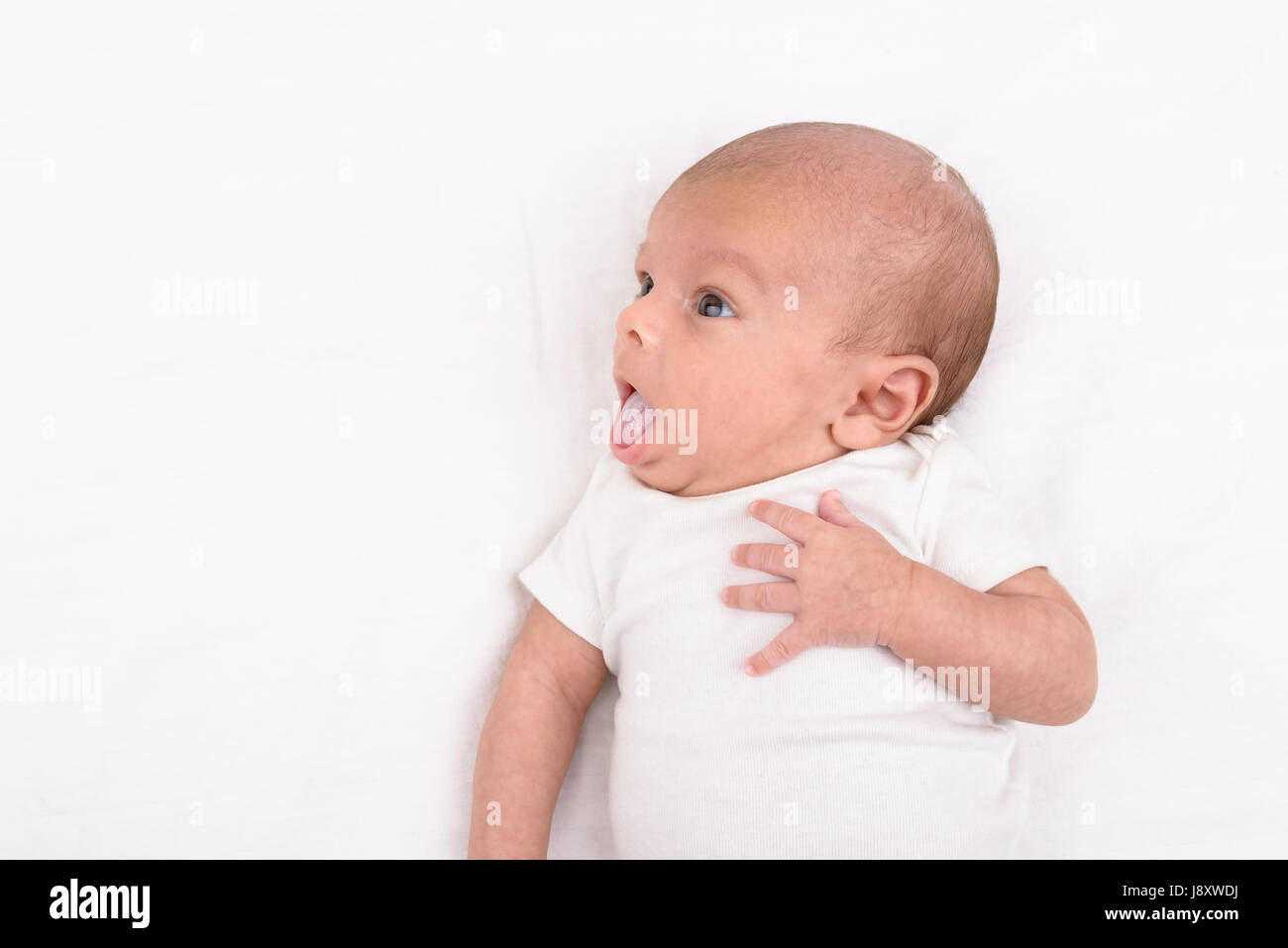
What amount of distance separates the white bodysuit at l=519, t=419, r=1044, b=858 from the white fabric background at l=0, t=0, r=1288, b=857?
0.58 ft

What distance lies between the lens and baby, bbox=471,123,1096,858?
1.51 meters

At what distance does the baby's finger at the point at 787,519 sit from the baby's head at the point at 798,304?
0.24 feet

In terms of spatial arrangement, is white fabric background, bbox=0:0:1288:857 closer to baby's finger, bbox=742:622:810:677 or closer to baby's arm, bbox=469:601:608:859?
baby's arm, bbox=469:601:608:859

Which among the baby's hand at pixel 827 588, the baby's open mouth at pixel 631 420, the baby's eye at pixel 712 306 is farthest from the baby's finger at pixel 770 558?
the baby's eye at pixel 712 306

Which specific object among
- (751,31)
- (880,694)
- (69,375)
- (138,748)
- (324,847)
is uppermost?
(751,31)

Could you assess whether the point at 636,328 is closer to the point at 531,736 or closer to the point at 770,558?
the point at 770,558

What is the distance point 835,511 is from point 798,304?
0.92ft

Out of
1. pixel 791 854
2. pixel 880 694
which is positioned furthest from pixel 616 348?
pixel 791 854

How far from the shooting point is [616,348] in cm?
164

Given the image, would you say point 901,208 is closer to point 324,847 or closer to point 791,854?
point 791,854

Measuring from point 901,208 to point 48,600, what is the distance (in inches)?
53.1

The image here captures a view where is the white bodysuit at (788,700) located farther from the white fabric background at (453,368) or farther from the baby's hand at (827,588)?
the white fabric background at (453,368)

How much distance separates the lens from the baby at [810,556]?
151cm

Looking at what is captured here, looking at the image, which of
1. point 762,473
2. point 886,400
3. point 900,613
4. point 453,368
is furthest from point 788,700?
point 453,368
